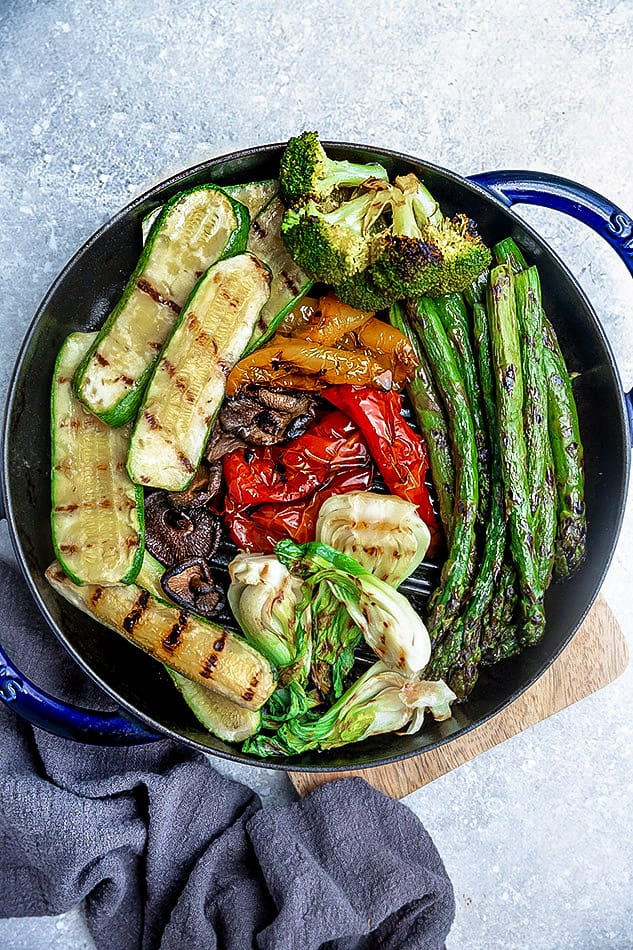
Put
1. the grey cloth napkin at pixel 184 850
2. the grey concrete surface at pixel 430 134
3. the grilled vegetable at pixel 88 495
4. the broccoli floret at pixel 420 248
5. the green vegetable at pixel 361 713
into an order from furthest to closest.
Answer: the grey concrete surface at pixel 430 134 < the grey cloth napkin at pixel 184 850 < the green vegetable at pixel 361 713 < the grilled vegetable at pixel 88 495 < the broccoli floret at pixel 420 248

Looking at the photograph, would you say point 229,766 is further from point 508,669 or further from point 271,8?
point 271,8

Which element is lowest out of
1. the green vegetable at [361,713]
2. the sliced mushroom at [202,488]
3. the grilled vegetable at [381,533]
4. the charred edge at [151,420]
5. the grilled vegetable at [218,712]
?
the green vegetable at [361,713]

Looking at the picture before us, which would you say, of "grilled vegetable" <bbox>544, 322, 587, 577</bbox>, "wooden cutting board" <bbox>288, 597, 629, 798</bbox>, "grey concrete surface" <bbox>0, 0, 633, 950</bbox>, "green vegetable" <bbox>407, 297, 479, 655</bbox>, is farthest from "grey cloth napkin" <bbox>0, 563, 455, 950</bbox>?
"grilled vegetable" <bbox>544, 322, 587, 577</bbox>

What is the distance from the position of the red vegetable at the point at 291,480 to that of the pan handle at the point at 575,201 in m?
1.16

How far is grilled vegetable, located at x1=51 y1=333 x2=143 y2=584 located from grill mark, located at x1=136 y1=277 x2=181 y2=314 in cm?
38

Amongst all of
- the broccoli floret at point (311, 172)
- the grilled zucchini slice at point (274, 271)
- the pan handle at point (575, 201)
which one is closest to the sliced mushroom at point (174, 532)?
the grilled zucchini slice at point (274, 271)

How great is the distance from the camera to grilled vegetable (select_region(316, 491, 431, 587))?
3.25 meters

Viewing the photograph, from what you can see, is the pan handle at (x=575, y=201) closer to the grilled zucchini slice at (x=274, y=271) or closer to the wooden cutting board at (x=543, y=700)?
the grilled zucchini slice at (x=274, y=271)

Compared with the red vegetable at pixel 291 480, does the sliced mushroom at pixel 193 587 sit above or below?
below

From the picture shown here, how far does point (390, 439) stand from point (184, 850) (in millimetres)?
2054

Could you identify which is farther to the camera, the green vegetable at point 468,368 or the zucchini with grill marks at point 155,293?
the green vegetable at point 468,368

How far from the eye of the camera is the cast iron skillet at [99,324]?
3.19m

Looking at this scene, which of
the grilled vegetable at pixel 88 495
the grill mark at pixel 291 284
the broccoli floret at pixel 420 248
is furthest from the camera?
the grill mark at pixel 291 284

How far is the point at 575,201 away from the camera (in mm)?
3385
